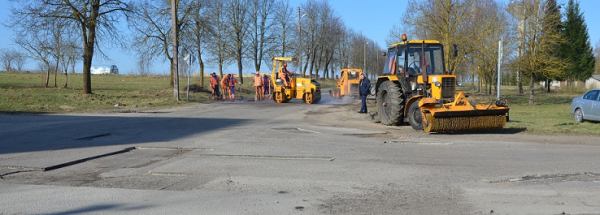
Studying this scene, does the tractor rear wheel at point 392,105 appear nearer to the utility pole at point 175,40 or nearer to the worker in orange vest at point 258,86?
the utility pole at point 175,40

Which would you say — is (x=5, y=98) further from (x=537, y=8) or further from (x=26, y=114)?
(x=537, y=8)

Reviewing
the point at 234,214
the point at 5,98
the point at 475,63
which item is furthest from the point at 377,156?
the point at 475,63

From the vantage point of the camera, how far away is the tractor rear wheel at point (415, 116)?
A: 14.3m

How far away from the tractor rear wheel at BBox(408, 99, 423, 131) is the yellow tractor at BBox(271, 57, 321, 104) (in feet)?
46.0

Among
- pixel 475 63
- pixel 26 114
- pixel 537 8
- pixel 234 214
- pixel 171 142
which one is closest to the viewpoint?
pixel 234 214

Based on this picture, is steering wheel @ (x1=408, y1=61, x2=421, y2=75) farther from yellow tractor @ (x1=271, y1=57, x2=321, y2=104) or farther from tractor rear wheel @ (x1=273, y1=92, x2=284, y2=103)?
tractor rear wheel @ (x1=273, y1=92, x2=284, y2=103)

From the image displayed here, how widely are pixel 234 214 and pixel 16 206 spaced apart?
104 inches

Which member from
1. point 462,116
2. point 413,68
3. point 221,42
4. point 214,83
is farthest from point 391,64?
point 221,42

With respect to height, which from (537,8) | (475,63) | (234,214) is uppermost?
(537,8)

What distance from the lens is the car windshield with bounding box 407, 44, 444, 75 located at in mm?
15531

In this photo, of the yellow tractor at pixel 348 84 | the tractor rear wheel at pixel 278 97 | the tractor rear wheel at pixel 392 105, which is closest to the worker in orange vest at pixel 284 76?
the tractor rear wheel at pixel 278 97

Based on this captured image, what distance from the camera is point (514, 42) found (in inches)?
1225

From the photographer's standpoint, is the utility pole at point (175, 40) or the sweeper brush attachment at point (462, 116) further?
the utility pole at point (175, 40)

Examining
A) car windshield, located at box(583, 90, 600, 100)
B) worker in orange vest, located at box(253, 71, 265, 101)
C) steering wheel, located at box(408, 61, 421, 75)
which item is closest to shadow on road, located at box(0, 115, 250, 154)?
steering wheel, located at box(408, 61, 421, 75)
